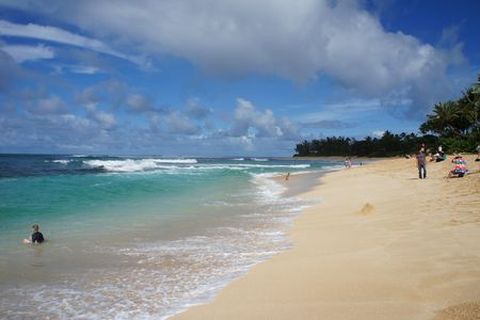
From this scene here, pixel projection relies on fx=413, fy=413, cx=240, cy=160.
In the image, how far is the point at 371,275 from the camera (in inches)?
251

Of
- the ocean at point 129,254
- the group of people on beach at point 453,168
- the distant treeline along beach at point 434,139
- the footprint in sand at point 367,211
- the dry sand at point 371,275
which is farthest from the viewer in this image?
the distant treeline along beach at point 434,139

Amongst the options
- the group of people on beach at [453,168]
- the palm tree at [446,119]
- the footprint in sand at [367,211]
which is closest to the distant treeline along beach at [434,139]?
the palm tree at [446,119]

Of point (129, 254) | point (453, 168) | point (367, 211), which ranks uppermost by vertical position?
point (453, 168)

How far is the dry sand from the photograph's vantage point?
16.6ft

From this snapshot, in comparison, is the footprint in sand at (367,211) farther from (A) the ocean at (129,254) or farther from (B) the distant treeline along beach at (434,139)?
(B) the distant treeline along beach at (434,139)

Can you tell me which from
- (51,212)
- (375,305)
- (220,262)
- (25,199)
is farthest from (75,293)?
(25,199)

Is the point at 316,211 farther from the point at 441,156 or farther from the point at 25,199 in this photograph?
the point at 441,156

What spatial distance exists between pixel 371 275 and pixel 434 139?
9643 centimetres

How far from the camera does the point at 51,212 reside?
55.4ft

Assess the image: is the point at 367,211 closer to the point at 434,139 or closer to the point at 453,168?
the point at 453,168

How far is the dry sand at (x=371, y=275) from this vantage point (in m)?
5.07

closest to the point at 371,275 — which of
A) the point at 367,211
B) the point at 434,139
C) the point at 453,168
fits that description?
the point at 367,211

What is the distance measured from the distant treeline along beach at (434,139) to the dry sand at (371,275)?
120 ft

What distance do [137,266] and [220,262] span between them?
64.4 inches
